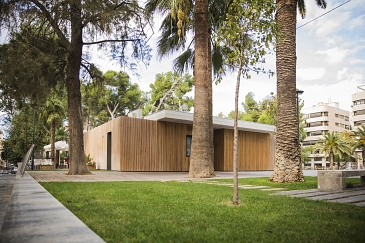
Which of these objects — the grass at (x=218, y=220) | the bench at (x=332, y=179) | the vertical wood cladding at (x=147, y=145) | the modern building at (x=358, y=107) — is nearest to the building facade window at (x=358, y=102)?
the modern building at (x=358, y=107)

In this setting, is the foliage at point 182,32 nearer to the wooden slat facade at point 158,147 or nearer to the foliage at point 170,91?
the wooden slat facade at point 158,147

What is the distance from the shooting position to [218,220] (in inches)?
153

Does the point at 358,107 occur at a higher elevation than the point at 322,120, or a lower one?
higher

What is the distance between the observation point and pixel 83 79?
1684cm

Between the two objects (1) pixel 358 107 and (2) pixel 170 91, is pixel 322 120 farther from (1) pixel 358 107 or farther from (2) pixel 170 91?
(2) pixel 170 91

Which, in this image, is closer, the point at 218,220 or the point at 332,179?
the point at 218,220

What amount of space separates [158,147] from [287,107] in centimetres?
1103

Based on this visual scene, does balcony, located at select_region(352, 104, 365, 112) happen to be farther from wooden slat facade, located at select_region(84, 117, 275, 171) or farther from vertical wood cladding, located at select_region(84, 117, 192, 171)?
vertical wood cladding, located at select_region(84, 117, 192, 171)

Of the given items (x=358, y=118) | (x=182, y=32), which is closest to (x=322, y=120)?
(x=358, y=118)

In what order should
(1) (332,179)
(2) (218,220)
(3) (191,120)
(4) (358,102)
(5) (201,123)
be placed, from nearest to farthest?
1. (2) (218,220)
2. (1) (332,179)
3. (5) (201,123)
4. (3) (191,120)
5. (4) (358,102)

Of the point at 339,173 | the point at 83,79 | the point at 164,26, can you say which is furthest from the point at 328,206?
the point at 83,79

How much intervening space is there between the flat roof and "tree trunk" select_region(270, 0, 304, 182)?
8.99 meters

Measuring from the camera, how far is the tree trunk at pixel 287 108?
10.3 m

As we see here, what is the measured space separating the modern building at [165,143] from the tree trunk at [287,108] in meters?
9.11
